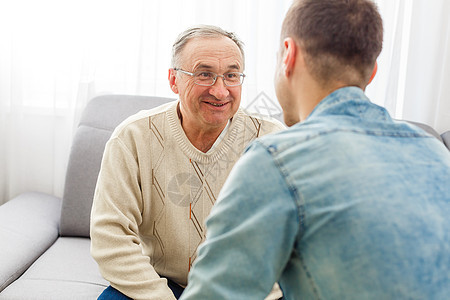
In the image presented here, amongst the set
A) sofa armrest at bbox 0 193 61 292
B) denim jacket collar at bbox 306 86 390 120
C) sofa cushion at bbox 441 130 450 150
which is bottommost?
sofa armrest at bbox 0 193 61 292

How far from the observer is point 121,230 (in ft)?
4.88

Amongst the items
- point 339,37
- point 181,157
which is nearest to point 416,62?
point 181,157

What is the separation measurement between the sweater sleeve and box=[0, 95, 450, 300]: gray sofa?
0.28 metres

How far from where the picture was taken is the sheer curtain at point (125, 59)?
226 centimetres

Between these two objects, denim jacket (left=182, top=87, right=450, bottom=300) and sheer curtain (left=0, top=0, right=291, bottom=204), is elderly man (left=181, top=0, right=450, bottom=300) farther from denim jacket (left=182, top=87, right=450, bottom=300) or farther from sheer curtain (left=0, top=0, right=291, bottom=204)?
sheer curtain (left=0, top=0, right=291, bottom=204)

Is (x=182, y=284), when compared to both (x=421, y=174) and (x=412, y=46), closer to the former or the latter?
(x=421, y=174)

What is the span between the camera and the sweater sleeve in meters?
1.43

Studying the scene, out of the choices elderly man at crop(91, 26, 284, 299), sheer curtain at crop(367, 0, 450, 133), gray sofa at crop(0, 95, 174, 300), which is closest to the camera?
elderly man at crop(91, 26, 284, 299)

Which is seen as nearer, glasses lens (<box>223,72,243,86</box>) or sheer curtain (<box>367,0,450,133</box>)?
glasses lens (<box>223,72,243,86</box>)

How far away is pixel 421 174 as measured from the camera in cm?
77

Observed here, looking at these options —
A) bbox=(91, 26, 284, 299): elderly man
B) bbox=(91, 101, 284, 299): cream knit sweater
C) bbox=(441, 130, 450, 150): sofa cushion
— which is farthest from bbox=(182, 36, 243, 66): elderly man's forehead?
bbox=(441, 130, 450, 150): sofa cushion

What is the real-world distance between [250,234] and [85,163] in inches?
59.2

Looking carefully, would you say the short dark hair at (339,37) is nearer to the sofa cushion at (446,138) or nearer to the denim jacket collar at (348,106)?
the denim jacket collar at (348,106)

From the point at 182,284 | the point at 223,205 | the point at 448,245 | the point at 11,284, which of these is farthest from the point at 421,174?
the point at 11,284
